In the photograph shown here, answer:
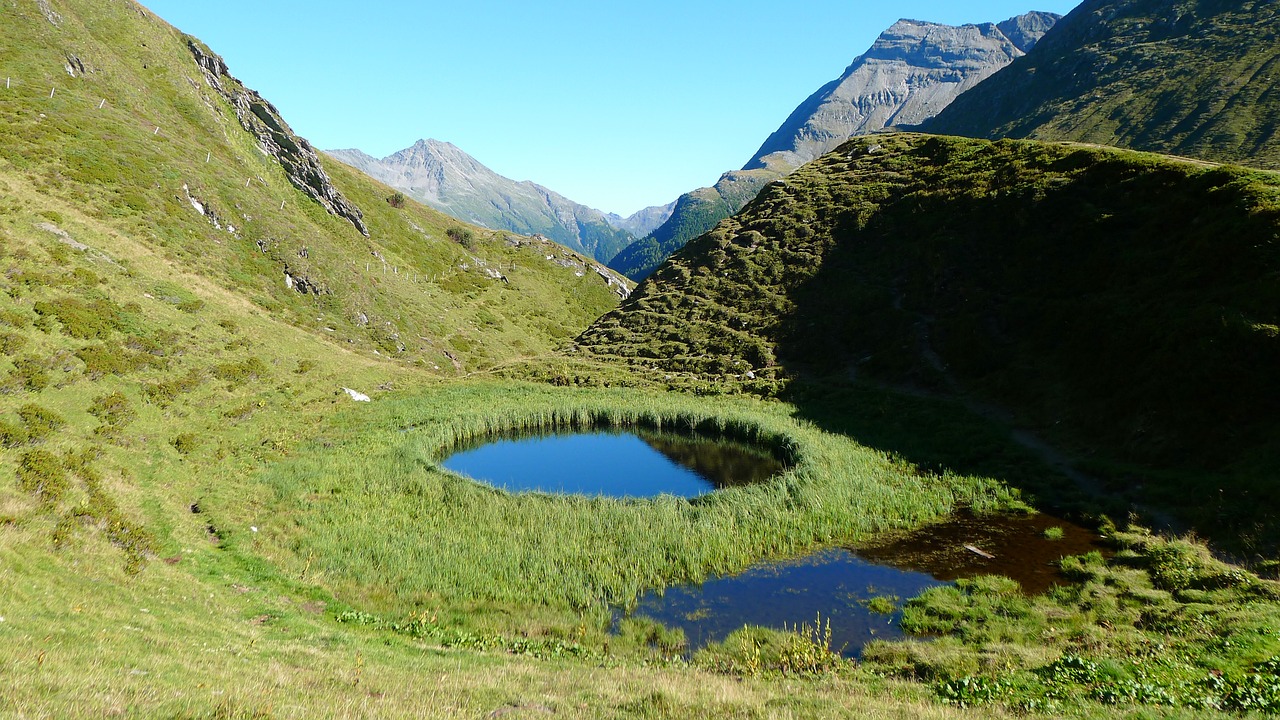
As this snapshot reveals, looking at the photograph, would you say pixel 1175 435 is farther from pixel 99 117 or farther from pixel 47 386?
pixel 99 117

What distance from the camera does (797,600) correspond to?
19578 mm

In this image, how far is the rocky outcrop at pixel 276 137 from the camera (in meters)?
91.6

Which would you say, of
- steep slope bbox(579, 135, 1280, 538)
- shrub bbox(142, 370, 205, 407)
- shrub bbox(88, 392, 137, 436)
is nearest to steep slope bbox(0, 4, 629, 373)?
shrub bbox(142, 370, 205, 407)

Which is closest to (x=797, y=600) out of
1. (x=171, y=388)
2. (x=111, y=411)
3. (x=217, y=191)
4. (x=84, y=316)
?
(x=111, y=411)

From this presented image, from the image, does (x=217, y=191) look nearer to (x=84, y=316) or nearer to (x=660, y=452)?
(x=84, y=316)

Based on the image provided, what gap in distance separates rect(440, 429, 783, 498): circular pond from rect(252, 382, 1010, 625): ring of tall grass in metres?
2.64

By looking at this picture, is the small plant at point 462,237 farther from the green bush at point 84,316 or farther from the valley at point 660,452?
the green bush at point 84,316

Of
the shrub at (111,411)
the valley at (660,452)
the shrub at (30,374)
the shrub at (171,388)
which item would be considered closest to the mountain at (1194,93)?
the valley at (660,452)

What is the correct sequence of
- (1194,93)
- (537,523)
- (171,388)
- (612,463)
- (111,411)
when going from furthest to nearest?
1. (1194,93)
2. (612,463)
3. (171,388)
4. (111,411)
5. (537,523)

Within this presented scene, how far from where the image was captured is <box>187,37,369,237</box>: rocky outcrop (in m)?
91.6

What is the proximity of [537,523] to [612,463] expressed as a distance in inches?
512

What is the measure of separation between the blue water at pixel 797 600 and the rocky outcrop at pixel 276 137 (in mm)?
96345

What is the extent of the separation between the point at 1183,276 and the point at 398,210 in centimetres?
12648

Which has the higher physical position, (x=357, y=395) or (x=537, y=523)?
(x=357, y=395)
